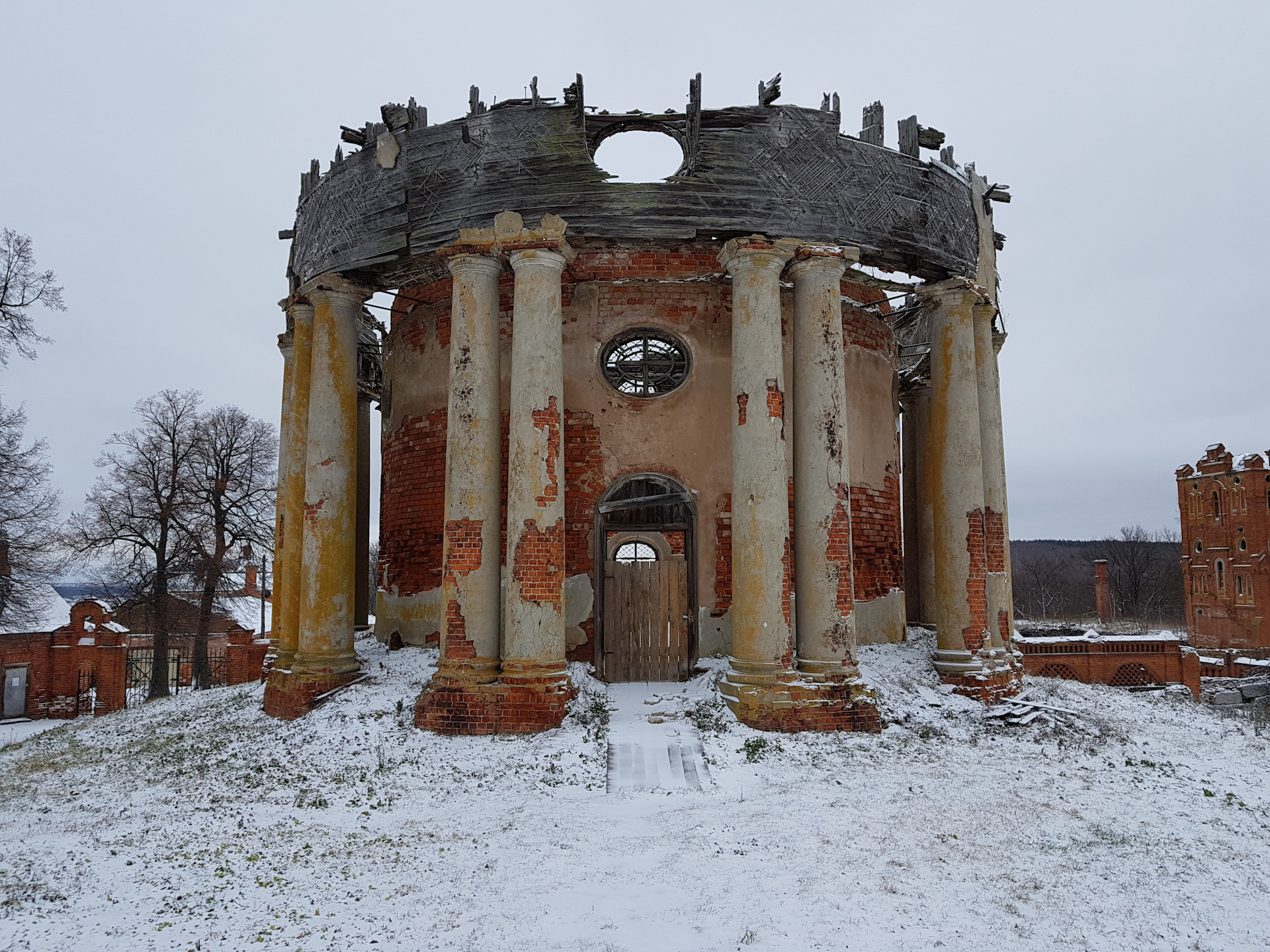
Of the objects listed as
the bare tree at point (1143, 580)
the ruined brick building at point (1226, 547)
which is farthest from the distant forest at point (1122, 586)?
the ruined brick building at point (1226, 547)

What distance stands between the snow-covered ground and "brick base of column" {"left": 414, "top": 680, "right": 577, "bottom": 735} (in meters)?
0.27

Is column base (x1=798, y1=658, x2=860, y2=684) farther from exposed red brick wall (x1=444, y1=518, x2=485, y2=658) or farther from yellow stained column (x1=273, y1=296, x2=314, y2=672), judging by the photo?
yellow stained column (x1=273, y1=296, x2=314, y2=672)

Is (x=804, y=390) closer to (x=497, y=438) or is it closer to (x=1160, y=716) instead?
(x=497, y=438)

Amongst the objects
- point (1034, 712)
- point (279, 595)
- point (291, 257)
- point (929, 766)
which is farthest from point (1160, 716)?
point (291, 257)

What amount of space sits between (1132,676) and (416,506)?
720 inches

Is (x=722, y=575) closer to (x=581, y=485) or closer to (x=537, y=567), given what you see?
(x=581, y=485)

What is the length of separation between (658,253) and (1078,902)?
8.58 meters

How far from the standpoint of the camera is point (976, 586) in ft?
37.0

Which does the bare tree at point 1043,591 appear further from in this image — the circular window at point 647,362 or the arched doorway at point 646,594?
the circular window at point 647,362

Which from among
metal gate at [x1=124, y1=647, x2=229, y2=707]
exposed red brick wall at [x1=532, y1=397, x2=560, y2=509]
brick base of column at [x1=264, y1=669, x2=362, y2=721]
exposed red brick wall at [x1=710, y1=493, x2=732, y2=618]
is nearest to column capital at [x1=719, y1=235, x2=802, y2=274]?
exposed red brick wall at [x1=532, y1=397, x2=560, y2=509]

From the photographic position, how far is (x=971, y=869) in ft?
18.2

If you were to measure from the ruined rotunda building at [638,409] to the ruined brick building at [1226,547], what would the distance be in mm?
27611

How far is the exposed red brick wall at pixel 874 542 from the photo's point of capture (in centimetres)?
1207

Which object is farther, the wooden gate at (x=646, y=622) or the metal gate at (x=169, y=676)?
the metal gate at (x=169, y=676)
